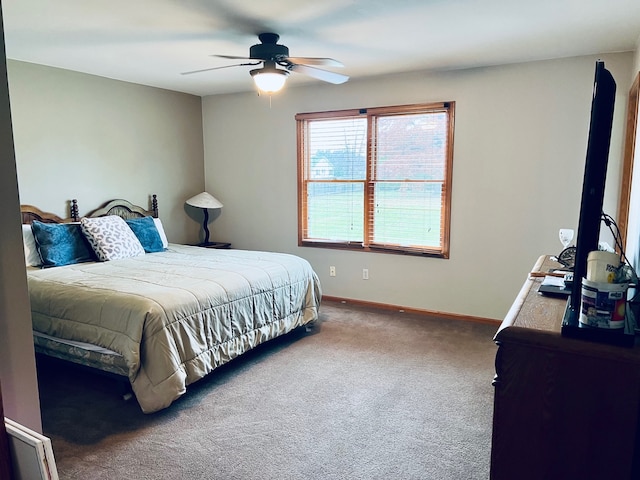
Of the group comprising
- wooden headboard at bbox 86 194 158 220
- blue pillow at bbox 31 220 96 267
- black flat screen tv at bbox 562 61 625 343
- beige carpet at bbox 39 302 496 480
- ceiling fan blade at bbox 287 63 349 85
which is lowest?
beige carpet at bbox 39 302 496 480

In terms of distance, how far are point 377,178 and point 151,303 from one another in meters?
2.71

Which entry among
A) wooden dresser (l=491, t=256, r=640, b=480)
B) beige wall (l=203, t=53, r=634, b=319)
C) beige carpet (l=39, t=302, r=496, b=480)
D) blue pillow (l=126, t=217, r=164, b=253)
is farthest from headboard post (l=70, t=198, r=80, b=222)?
wooden dresser (l=491, t=256, r=640, b=480)

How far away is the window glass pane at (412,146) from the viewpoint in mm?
4301

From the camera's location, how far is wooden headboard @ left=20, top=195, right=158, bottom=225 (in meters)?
3.97

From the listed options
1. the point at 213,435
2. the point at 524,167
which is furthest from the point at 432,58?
the point at 213,435

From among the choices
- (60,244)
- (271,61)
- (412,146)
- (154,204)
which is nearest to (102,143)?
(154,204)

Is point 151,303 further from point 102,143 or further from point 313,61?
point 102,143

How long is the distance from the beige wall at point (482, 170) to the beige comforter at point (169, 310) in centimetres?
128

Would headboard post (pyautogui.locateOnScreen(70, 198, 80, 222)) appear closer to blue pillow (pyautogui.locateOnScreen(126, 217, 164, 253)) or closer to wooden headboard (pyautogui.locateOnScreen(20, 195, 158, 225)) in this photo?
wooden headboard (pyautogui.locateOnScreen(20, 195, 158, 225))

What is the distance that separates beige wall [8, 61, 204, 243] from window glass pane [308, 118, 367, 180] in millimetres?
1578

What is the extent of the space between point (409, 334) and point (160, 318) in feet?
7.19

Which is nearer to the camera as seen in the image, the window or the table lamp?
the window

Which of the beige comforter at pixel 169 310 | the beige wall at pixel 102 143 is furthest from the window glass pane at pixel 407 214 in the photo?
the beige wall at pixel 102 143

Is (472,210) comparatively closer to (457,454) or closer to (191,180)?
(457,454)
